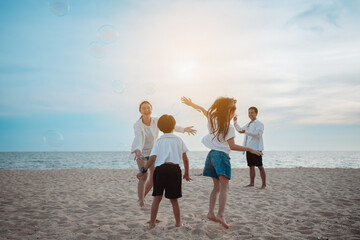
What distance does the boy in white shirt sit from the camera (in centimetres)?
339

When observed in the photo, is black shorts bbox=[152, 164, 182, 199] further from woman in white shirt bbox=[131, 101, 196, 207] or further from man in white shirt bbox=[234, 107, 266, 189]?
man in white shirt bbox=[234, 107, 266, 189]

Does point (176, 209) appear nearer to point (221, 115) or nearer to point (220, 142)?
point (220, 142)

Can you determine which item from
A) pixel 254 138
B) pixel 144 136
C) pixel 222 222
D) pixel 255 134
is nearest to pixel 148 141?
pixel 144 136

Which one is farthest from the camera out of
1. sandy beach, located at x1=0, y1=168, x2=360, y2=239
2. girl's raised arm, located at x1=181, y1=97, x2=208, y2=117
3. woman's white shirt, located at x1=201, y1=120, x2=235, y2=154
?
girl's raised arm, located at x1=181, y1=97, x2=208, y2=117

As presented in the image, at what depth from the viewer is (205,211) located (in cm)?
469

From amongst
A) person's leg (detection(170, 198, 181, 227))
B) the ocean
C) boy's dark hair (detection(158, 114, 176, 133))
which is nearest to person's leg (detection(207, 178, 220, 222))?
person's leg (detection(170, 198, 181, 227))

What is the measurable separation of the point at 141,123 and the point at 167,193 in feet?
5.96

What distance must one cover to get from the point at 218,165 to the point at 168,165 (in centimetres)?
74

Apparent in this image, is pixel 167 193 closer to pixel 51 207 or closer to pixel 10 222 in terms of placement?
pixel 10 222

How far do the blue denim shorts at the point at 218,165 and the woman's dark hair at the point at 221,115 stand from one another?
0.25 metres

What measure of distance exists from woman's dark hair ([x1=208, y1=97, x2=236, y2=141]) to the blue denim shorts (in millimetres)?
248

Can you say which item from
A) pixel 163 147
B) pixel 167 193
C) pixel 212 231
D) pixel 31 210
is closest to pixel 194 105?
pixel 163 147

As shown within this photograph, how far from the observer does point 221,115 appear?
3646mm

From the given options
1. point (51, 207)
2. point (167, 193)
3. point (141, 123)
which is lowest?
point (51, 207)
